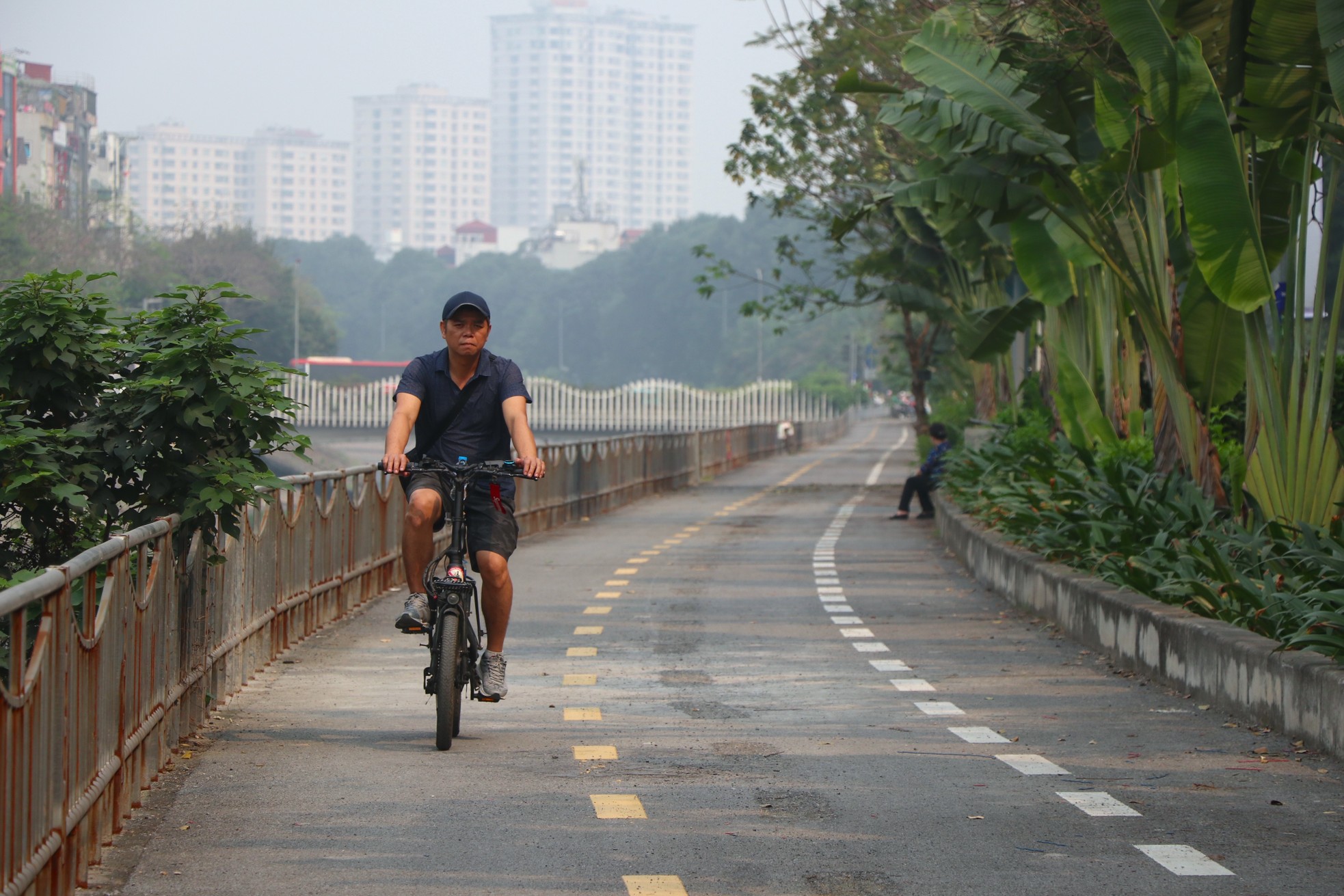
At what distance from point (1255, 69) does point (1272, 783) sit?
19.1 ft

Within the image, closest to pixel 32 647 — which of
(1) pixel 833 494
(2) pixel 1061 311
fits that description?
(2) pixel 1061 311

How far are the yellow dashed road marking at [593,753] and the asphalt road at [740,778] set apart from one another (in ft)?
0.08

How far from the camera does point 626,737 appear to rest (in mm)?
9094

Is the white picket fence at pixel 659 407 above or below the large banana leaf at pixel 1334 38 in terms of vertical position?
below

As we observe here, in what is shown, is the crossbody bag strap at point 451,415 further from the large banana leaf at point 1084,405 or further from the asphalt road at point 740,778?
the large banana leaf at point 1084,405

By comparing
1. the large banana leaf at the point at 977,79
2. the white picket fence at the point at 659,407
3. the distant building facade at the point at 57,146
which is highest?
the distant building facade at the point at 57,146

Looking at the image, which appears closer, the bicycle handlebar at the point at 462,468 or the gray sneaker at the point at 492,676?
the bicycle handlebar at the point at 462,468

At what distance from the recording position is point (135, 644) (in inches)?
289

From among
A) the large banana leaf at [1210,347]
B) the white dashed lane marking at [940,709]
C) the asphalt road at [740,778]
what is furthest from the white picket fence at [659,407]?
the white dashed lane marking at [940,709]

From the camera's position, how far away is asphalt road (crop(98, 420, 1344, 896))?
618cm

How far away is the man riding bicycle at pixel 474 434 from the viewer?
8.77m

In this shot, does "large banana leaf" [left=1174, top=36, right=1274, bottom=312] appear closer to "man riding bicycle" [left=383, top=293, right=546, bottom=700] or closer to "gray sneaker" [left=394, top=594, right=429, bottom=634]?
"man riding bicycle" [left=383, top=293, right=546, bottom=700]

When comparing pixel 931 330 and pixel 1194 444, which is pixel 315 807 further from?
pixel 931 330

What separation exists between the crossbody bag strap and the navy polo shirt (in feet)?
0.03
